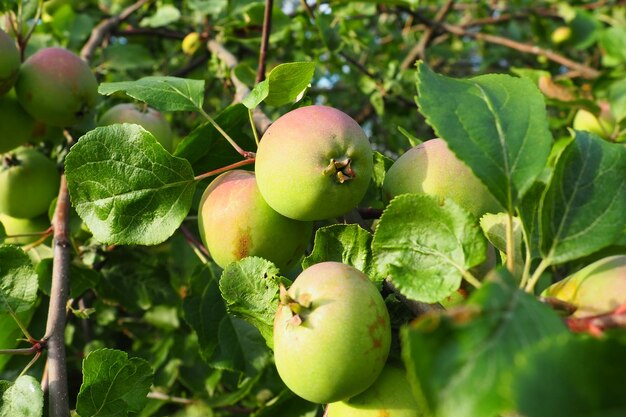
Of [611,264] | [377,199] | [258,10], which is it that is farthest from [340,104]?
[611,264]

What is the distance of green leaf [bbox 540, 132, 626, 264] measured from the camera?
0.77 metres

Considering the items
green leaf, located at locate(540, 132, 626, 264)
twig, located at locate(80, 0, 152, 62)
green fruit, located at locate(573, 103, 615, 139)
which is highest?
green leaf, located at locate(540, 132, 626, 264)

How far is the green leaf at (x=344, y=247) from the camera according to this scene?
3.02 feet

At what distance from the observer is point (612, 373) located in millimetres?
414

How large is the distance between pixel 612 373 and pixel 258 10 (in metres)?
1.77

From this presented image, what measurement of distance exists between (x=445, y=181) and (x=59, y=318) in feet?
2.55

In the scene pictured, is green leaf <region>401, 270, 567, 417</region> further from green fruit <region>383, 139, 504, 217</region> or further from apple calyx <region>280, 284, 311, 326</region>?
green fruit <region>383, 139, 504, 217</region>

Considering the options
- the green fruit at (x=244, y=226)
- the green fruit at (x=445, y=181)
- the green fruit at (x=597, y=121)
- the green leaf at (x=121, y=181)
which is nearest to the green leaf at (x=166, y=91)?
the green leaf at (x=121, y=181)

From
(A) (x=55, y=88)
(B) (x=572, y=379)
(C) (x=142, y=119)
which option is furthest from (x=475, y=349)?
(A) (x=55, y=88)

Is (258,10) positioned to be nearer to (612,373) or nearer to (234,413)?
(234,413)

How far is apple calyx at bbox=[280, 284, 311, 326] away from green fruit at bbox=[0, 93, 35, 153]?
112 cm

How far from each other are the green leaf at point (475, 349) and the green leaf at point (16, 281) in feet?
3.01

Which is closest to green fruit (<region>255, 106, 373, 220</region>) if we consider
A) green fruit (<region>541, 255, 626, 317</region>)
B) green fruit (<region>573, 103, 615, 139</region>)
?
green fruit (<region>541, 255, 626, 317</region>)

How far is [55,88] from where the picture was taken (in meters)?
1.49
